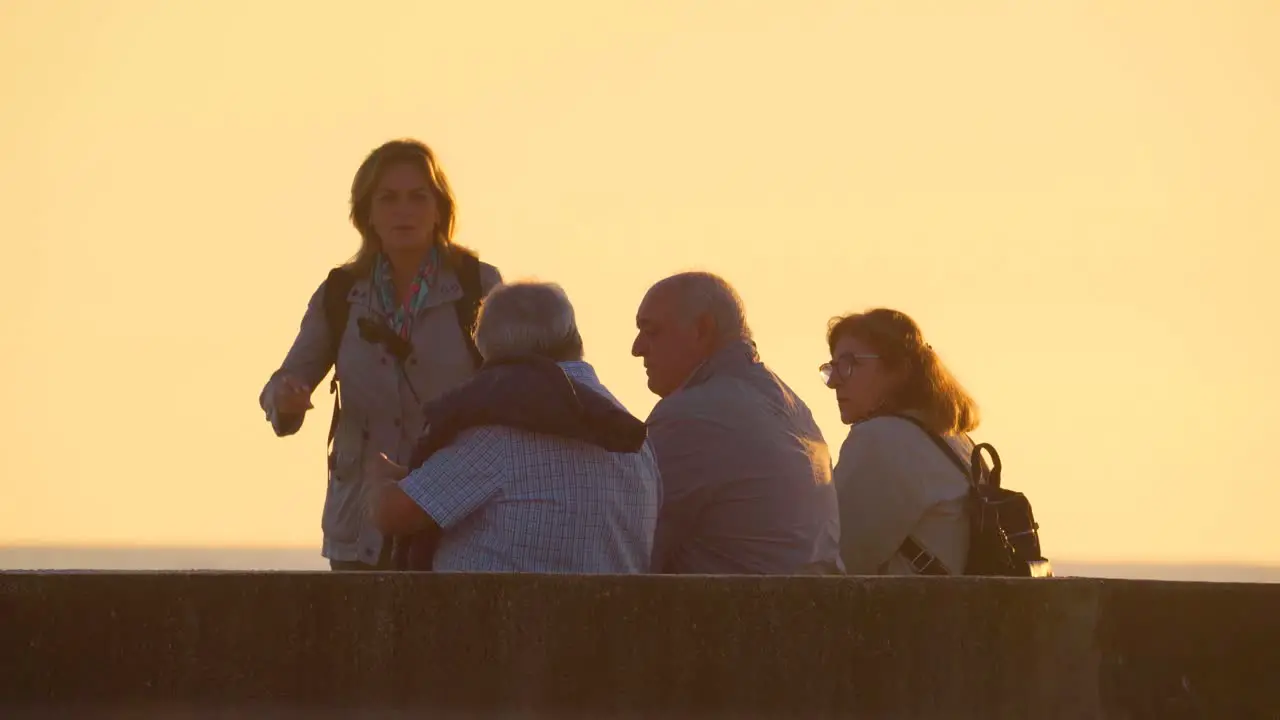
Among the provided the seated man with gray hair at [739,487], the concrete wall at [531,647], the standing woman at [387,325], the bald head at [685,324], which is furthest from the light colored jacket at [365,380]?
the concrete wall at [531,647]

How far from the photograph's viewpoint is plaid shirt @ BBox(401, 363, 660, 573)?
7223 mm


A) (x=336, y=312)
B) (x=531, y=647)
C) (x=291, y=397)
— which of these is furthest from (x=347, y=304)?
(x=531, y=647)

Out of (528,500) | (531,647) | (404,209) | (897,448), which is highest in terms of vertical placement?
(404,209)

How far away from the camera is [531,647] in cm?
586

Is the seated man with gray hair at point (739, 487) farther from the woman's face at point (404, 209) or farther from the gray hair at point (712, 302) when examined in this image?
the woman's face at point (404, 209)

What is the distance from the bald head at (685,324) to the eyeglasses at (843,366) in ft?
1.72

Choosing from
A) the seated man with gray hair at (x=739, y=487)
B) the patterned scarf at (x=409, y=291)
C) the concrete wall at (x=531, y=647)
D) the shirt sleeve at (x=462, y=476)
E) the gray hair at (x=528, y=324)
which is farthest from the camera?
the patterned scarf at (x=409, y=291)

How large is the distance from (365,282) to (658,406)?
1.19 m

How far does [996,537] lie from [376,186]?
2300 millimetres

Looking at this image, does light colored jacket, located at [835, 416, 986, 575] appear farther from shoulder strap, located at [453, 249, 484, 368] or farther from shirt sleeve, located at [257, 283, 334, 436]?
shirt sleeve, located at [257, 283, 334, 436]

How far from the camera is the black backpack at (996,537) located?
8719mm

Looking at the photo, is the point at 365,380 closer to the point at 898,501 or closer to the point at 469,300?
the point at 469,300

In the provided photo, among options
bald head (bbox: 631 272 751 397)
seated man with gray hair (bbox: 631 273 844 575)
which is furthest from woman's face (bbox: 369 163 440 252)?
seated man with gray hair (bbox: 631 273 844 575)

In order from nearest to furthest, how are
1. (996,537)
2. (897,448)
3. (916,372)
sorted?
1. (996,537)
2. (897,448)
3. (916,372)
